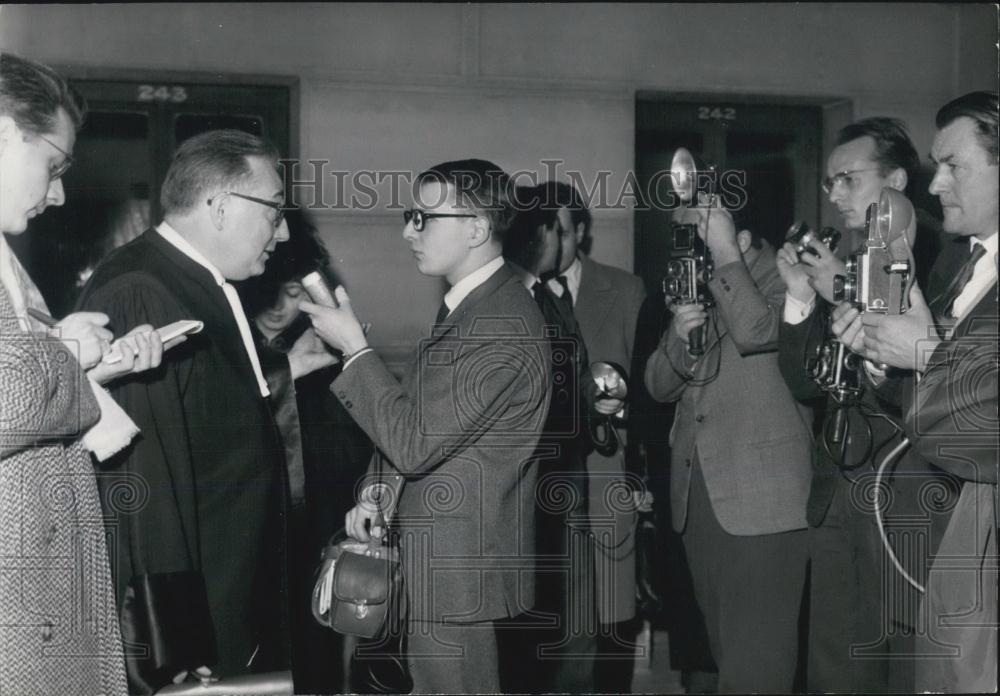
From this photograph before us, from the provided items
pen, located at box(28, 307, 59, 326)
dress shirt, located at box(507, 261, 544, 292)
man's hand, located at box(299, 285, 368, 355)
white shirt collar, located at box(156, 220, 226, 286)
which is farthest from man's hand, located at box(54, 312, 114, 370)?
dress shirt, located at box(507, 261, 544, 292)

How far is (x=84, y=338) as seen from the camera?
9.09ft

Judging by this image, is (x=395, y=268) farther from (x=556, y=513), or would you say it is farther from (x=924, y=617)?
(x=924, y=617)

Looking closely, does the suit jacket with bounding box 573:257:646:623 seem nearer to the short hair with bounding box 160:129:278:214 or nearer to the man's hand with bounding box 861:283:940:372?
the man's hand with bounding box 861:283:940:372

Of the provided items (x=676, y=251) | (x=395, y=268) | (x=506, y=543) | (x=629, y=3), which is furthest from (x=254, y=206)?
(x=629, y=3)

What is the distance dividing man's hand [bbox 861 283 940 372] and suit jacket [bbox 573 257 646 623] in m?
1.11

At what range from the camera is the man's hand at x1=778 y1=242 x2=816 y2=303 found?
3441 mm

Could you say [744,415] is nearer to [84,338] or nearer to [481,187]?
[481,187]

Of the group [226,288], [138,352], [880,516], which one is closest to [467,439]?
[226,288]

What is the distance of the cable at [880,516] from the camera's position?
11.1 ft

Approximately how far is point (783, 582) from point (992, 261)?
1.17 m

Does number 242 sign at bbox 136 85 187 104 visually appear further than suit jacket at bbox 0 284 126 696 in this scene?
Yes

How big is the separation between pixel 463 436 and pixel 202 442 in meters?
0.67

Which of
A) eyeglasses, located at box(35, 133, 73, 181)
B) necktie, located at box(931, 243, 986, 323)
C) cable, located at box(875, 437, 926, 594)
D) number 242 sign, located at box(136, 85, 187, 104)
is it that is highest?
number 242 sign, located at box(136, 85, 187, 104)

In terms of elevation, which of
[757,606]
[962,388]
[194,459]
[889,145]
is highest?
[889,145]
